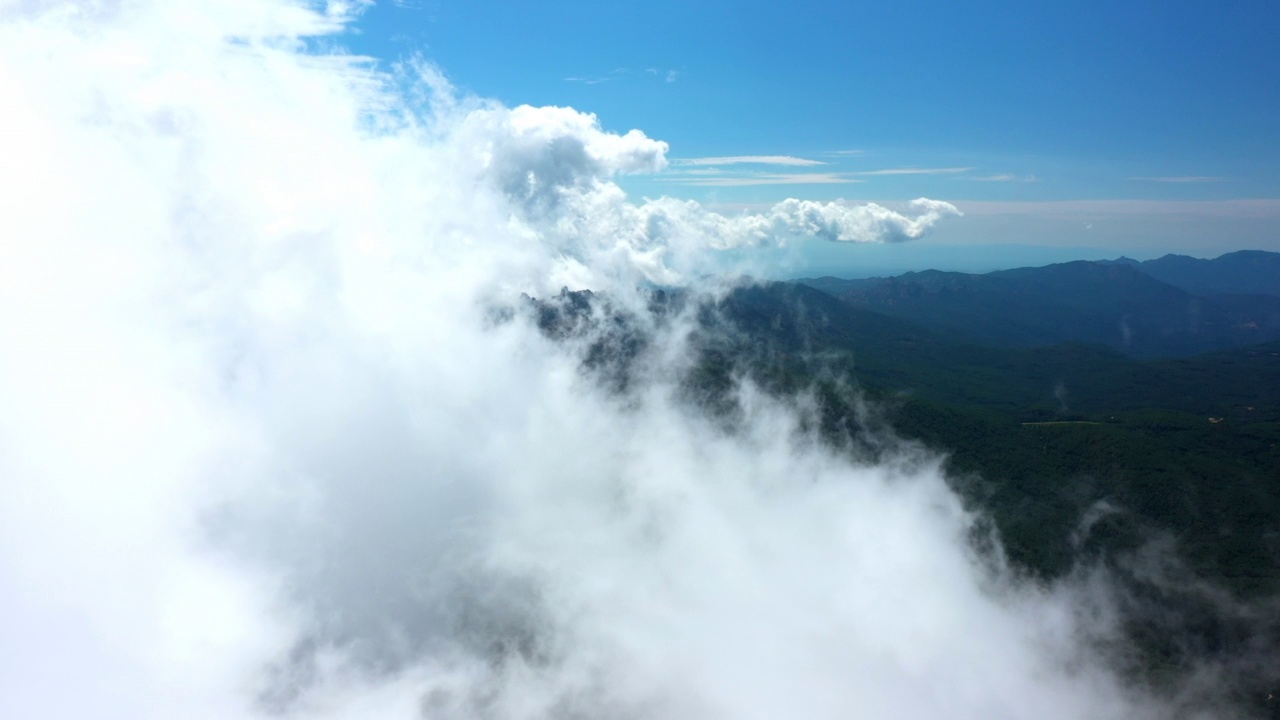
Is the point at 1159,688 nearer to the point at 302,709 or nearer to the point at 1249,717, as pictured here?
the point at 1249,717

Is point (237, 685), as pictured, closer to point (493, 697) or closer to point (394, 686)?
point (394, 686)

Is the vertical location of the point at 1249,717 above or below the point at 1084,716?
above

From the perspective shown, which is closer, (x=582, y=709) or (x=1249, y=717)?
(x=1249, y=717)

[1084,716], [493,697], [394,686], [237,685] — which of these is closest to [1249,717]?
[1084,716]

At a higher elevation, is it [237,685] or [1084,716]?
[237,685]

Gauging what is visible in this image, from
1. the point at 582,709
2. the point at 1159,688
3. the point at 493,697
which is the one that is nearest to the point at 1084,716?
the point at 1159,688

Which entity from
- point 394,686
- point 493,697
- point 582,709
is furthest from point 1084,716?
point 394,686

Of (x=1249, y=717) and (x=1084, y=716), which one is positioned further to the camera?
(x=1084, y=716)

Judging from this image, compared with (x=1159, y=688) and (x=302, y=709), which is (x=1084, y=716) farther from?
(x=302, y=709)
